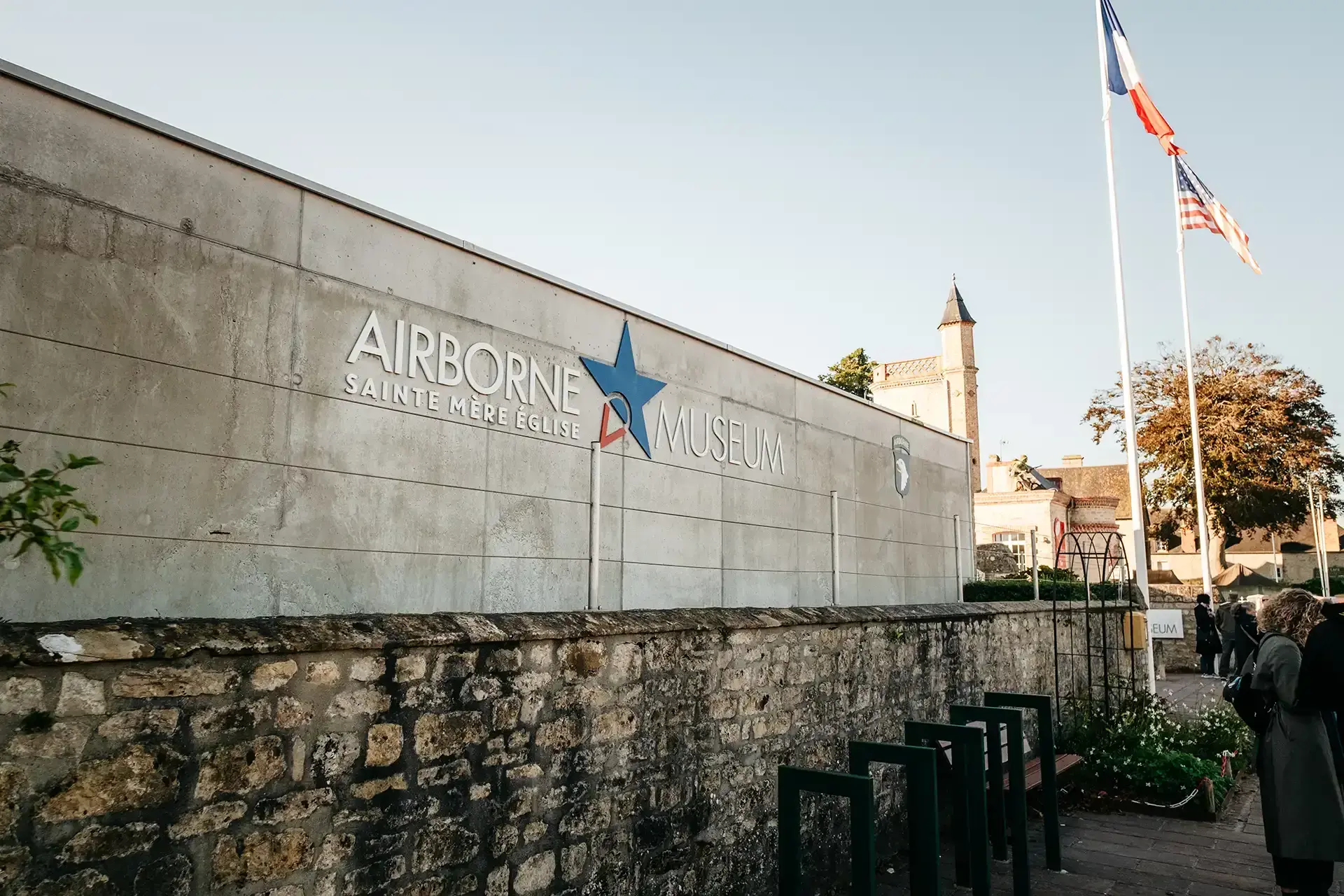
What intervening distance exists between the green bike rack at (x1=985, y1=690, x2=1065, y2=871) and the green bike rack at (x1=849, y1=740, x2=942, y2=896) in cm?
218

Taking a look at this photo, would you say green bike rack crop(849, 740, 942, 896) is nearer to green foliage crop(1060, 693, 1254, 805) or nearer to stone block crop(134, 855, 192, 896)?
stone block crop(134, 855, 192, 896)

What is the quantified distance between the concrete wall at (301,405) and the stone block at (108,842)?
5.61ft

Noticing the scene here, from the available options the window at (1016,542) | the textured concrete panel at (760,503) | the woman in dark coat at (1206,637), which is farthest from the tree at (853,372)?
the textured concrete panel at (760,503)

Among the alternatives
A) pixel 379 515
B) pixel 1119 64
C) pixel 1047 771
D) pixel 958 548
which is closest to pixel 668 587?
pixel 379 515

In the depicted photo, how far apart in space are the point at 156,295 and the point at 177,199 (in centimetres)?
53

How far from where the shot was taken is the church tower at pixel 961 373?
51.7 metres

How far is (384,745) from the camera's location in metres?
3.39

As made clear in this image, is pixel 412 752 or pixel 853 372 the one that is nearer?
pixel 412 752

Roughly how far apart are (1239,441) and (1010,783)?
29.2 metres

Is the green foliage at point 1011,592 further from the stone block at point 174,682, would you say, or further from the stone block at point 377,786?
the stone block at point 174,682

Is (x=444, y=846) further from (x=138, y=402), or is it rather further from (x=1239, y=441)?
(x=1239, y=441)

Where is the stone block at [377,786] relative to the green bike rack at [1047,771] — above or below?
above

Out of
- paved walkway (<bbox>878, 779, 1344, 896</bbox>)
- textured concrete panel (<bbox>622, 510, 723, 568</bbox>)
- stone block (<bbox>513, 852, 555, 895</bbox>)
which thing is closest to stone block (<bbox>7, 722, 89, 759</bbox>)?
stone block (<bbox>513, 852, 555, 895</bbox>)

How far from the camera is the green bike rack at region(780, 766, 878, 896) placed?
4125 mm
